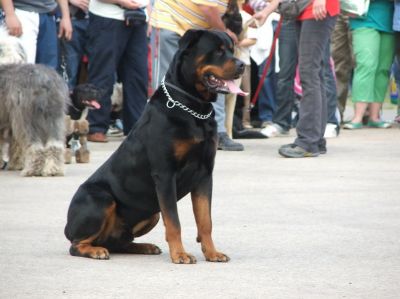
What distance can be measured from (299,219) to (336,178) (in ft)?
6.81

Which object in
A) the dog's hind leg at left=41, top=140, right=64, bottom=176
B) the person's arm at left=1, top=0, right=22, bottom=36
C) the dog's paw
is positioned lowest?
the dog's hind leg at left=41, top=140, right=64, bottom=176

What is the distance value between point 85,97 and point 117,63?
5.13 ft

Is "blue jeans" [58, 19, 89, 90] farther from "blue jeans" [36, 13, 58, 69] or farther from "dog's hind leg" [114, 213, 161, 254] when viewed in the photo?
"dog's hind leg" [114, 213, 161, 254]

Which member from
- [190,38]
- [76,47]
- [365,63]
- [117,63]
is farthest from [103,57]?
[190,38]

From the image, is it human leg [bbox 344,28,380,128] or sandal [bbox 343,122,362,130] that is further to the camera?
sandal [bbox 343,122,362,130]

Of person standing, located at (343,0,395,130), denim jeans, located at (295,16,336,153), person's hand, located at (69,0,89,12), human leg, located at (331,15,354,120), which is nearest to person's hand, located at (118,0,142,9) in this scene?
person's hand, located at (69,0,89,12)

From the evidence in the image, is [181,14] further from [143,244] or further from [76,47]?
[143,244]

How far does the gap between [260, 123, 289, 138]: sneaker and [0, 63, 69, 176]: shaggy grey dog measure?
162 inches

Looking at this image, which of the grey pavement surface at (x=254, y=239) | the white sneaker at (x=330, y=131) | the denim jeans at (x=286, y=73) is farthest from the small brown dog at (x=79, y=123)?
the white sneaker at (x=330, y=131)

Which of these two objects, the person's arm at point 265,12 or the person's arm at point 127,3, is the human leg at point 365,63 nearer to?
the person's arm at point 265,12

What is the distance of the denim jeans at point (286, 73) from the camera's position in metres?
12.7

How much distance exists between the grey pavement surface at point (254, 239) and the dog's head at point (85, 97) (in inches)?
23.6

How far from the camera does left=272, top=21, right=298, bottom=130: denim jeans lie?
12.7m

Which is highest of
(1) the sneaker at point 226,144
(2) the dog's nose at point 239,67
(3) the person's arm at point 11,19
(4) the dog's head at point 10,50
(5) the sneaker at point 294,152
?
(2) the dog's nose at point 239,67
